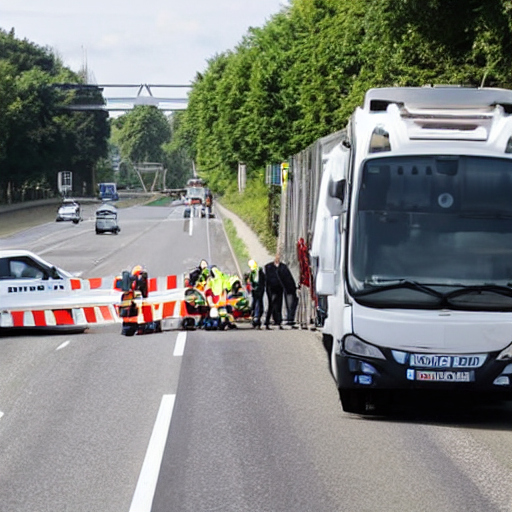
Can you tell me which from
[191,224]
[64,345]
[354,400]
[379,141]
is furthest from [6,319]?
[191,224]

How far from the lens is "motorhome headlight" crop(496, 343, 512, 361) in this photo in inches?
501

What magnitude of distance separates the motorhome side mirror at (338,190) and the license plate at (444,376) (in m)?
2.19

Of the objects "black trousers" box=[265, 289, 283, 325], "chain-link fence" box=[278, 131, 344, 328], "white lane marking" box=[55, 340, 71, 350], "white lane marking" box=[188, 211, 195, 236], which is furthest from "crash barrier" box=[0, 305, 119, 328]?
"white lane marking" box=[188, 211, 195, 236]

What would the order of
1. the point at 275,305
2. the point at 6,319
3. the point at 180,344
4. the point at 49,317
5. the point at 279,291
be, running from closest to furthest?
1. the point at 180,344
2. the point at 6,319
3. the point at 49,317
4. the point at 279,291
5. the point at 275,305

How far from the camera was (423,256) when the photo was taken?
43.1ft

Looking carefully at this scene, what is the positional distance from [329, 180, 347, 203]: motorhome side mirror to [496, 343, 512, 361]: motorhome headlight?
2.47 m

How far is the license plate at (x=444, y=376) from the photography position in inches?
502

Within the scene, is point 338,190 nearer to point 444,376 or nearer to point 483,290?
point 483,290

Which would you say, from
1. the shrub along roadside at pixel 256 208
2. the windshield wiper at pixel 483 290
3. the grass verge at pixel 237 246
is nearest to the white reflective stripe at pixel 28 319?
the windshield wiper at pixel 483 290

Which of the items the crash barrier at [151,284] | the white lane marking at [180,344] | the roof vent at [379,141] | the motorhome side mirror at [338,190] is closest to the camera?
the roof vent at [379,141]

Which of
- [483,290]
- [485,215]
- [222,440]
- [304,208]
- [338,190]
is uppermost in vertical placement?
[338,190]

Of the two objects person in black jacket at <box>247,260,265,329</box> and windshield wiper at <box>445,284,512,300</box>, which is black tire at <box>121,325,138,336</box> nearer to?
person in black jacket at <box>247,260,265,329</box>

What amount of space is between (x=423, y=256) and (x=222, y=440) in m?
2.94

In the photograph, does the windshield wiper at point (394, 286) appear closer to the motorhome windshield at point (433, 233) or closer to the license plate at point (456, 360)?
the motorhome windshield at point (433, 233)
